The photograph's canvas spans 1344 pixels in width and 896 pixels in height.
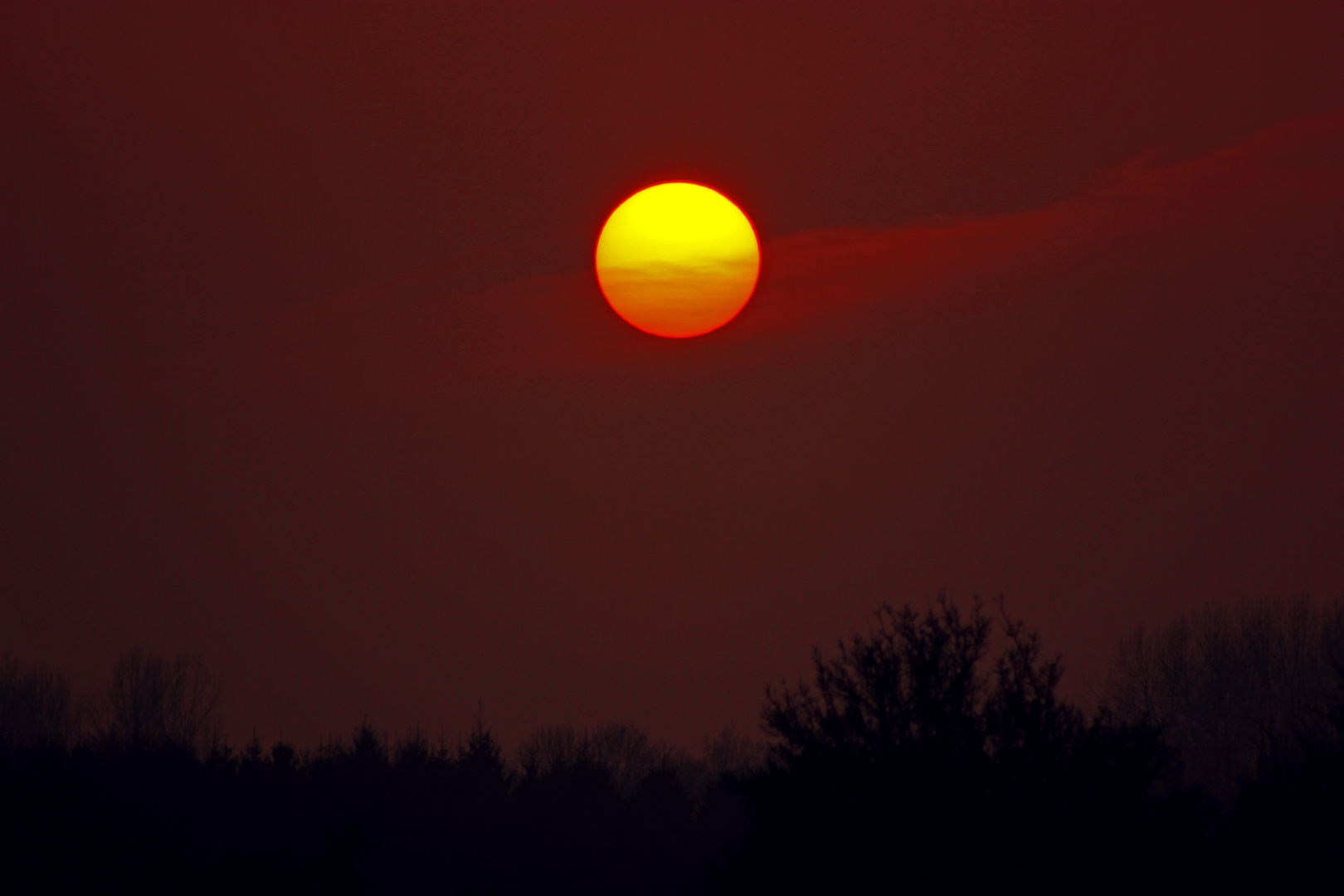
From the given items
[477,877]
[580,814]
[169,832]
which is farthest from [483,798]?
[169,832]

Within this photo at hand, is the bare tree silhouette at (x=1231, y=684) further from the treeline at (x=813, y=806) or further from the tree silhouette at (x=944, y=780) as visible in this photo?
the tree silhouette at (x=944, y=780)

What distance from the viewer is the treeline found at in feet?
53.3

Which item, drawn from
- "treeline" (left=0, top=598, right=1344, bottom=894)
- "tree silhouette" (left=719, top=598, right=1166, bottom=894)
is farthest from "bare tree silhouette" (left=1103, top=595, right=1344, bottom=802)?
"tree silhouette" (left=719, top=598, right=1166, bottom=894)

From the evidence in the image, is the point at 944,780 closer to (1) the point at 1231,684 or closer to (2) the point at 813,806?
(2) the point at 813,806

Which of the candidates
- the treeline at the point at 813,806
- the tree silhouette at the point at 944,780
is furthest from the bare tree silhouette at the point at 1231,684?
the tree silhouette at the point at 944,780

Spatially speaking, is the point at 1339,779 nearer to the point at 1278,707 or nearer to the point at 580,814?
the point at 580,814

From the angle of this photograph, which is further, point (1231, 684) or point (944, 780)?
point (1231, 684)

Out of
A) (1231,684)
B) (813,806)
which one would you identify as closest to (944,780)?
(813,806)

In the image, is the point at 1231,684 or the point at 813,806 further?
the point at 1231,684

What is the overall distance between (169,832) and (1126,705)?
5023 centimetres

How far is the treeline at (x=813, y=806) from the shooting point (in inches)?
639

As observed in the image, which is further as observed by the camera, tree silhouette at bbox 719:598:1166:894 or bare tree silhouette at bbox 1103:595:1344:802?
bare tree silhouette at bbox 1103:595:1344:802

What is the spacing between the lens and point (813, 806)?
18047mm

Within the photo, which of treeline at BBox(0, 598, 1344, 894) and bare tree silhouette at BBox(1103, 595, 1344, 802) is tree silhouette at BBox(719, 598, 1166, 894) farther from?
bare tree silhouette at BBox(1103, 595, 1344, 802)
